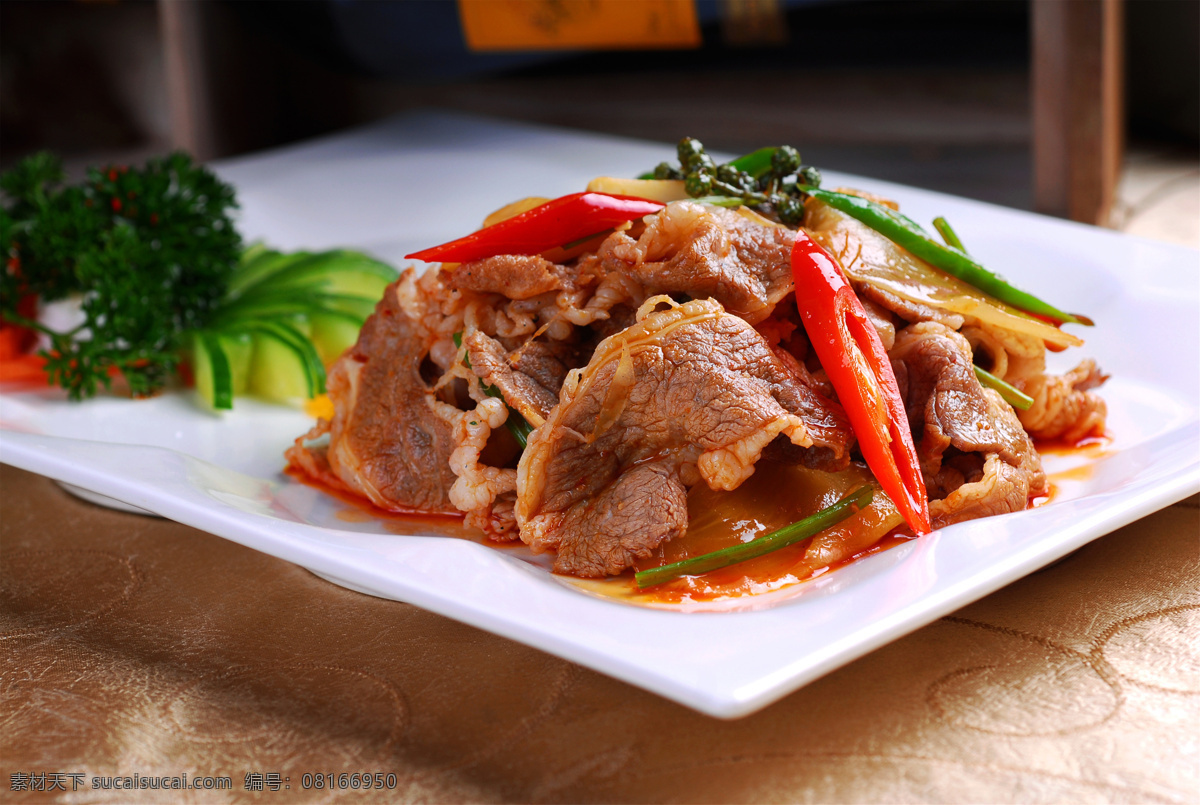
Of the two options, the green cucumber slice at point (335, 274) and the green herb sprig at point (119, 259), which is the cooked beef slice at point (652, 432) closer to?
the green herb sprig at point (119, 259)

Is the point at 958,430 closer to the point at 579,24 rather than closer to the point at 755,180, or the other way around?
the point at 755,180

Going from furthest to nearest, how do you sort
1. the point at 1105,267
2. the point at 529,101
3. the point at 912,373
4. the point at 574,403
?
the point at 529,101 → the point at 1105,267 → the point at 912,373 → the point at 574,403

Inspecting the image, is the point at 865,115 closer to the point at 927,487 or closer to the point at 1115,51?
the point at 1115,51

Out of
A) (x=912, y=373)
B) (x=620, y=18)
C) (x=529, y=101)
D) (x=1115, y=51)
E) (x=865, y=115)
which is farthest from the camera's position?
(x=529, y=101)

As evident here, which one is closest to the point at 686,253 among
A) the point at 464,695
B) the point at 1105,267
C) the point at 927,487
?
the point at 927,487

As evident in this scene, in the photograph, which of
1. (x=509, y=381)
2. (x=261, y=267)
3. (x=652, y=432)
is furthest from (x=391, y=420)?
(x=261, y=267)

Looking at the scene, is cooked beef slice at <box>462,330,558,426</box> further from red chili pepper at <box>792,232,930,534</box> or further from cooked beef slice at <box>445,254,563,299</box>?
red chili pepper at <box>792,232,930,534</box>
